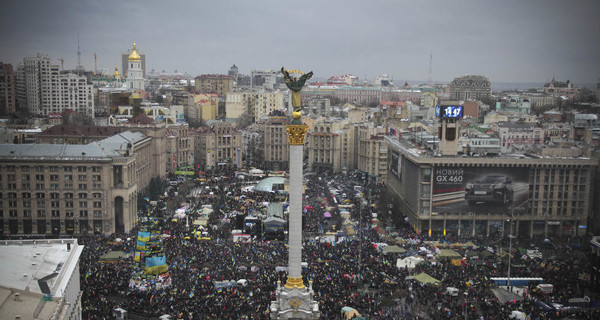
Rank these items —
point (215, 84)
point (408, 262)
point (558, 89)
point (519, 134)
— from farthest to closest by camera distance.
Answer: point (215, 84) < point (558, 89) < point (519, 134) < point (408, 262)

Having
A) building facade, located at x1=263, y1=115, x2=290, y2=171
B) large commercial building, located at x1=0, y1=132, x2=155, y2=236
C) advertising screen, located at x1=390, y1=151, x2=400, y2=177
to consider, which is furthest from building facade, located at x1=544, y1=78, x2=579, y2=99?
large commercial building, located at x1=0, y1=132, x2=155, y2=236

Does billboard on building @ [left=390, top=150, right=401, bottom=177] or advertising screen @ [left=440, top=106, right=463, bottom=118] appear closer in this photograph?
advertising screen @ [left=440, top=106, right=463, bottom=118]

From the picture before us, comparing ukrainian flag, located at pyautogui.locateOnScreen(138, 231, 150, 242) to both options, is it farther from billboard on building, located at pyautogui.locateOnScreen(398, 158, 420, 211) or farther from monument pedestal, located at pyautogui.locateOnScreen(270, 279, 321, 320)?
billboard on building, located at pyautogui.locateOnScreen(398, 158, 420, 211)

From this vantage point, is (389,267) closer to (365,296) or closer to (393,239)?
(365,296)

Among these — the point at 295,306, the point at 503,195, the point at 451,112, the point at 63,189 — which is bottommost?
the point at 295,306

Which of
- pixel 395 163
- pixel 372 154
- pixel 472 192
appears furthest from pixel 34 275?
pixel 372 154

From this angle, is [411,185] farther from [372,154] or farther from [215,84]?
[215,84]
